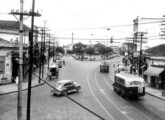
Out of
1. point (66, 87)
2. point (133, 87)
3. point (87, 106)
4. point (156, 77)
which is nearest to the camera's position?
point (87, 106)

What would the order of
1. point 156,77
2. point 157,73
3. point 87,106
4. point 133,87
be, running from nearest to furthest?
point 87,106
point 133,87
point 157,73
point 156,77

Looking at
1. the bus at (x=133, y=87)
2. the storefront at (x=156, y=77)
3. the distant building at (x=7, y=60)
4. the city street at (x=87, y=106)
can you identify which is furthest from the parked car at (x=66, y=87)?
the storefront at (x=156, y=77)

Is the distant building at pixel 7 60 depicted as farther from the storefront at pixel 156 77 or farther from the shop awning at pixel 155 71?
the storefront at pixel 156 77

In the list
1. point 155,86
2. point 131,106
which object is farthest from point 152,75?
point 131,106

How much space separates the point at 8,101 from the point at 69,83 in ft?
26.5

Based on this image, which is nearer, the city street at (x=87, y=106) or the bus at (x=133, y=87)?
the city street at (x=87, y=106)

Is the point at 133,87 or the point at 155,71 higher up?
the point at 155,71

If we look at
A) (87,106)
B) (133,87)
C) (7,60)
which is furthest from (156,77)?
(7,60)

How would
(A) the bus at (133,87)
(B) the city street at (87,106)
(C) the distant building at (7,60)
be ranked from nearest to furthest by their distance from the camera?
(B) the city street at (87,106) < (A) the bus at (133,87) < (C) the distant building at (7,60)

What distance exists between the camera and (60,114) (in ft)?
67.4

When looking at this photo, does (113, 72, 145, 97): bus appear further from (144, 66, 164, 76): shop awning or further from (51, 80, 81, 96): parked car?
(144, 66, 164, 76): shop awning

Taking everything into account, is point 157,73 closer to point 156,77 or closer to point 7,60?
point 156,77

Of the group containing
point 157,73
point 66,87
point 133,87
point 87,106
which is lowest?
point 87,106

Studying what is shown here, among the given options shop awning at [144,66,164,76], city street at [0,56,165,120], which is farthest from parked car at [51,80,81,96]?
shop awning at [144,66,164,76]
